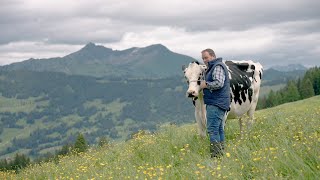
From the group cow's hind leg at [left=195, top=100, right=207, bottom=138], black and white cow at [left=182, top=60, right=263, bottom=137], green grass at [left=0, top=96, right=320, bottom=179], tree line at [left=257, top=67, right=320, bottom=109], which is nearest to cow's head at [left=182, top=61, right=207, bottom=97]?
black and white cow at [left=182, top=60, right=263, bottom=137]

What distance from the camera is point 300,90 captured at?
314ft

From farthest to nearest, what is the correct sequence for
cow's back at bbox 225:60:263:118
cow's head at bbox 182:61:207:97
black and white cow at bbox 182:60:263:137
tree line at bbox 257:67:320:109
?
tree line at bbox 257:67:320:109, cow's back at bbox 225:60:263:118, black and white cow at bbox 182:60:263:137, cow's head at bbox 182:61:207:97

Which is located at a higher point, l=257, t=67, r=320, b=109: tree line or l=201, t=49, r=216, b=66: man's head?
l=201, t=49, r=216, b=66: man's head

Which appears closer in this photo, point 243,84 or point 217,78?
point 217,78

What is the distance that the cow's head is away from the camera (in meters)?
11.4

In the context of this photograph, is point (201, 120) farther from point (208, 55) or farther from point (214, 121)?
point (208, 55)

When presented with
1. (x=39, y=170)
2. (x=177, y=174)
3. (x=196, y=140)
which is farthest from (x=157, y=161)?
(x=39, y=170)

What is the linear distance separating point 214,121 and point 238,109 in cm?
359

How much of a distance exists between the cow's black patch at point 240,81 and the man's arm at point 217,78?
3204 millimetres

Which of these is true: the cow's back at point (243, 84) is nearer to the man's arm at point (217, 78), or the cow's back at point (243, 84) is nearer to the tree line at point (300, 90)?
the man's arm at point (217, 78)

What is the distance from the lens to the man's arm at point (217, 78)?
11.2 m

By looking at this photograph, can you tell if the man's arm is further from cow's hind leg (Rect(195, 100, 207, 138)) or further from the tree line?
the tree line

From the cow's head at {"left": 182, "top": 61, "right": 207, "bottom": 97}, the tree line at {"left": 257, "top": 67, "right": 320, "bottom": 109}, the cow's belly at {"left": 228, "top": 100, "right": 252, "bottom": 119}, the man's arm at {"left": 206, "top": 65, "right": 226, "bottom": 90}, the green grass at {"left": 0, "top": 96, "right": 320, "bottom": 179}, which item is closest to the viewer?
the green grass at {"left": 0, "top": 96, "right": 320, "bottom": 179}

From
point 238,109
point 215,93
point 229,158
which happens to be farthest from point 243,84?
point 229,158
